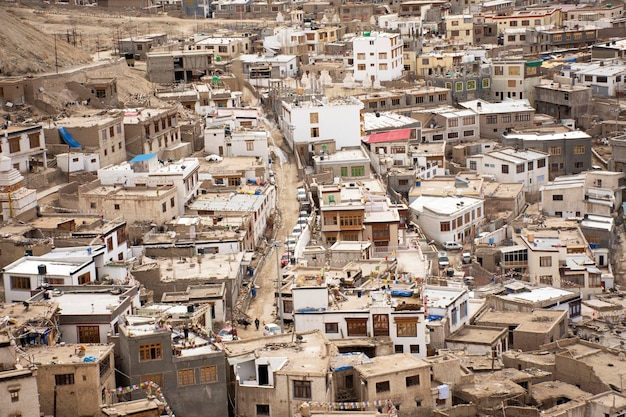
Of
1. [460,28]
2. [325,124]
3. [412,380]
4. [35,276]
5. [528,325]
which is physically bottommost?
[528,325]

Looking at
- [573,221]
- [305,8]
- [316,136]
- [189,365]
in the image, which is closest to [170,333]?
[189,365]

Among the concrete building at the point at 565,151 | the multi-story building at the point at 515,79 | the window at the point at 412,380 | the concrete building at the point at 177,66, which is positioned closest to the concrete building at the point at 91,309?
the window at the point at 412,380

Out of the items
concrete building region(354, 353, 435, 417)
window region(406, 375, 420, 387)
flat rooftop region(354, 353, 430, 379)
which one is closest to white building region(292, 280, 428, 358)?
flat rooftop region(354, 353, 430, 379)

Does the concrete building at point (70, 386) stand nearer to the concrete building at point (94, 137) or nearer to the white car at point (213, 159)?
the concrete building at point (94, 137)

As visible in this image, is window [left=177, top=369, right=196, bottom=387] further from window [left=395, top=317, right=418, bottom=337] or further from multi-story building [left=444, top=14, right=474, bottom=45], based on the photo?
multi-story building [left=444, top=14, right=474, bottom=45]

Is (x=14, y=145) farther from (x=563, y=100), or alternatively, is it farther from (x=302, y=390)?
(x=563, y=100)

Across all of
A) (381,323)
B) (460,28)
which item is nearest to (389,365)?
(381,323)
